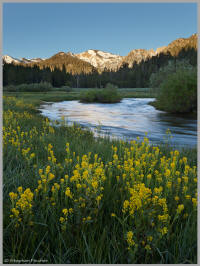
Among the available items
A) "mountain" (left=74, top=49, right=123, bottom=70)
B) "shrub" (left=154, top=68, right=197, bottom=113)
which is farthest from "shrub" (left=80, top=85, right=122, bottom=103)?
"mountain" (left=74, top=49, right=123, bottom=70)

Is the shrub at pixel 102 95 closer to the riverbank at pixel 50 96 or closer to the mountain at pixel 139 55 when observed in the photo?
the riverbank at pixel 50 96

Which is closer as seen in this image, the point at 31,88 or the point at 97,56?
the point at 97,56

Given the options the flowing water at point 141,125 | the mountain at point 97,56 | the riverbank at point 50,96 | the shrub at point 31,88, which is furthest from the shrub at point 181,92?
the shrub at point 31,88

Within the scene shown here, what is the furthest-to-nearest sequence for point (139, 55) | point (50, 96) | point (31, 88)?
point (139, 55), point (31, 88), point (50, 96)

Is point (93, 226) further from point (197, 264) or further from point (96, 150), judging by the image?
point (96, 150)

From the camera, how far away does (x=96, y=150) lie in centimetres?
535

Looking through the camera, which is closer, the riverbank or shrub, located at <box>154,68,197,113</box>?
shrub, located at <box>154,68,197,113</box>

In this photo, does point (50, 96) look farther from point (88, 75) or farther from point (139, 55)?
point (88, 75)

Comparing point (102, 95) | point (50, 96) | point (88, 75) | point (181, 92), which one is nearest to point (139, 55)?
point (102, 95)

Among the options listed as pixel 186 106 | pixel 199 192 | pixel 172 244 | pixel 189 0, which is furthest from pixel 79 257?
pixel 186 106

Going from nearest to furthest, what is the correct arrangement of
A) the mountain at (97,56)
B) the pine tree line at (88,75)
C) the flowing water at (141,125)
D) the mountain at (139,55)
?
the mountain at (97,56) → the mountain at (139,55) → the flowing water at (141,125) → the pine tree line at (88,75)

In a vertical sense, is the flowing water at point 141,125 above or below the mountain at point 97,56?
below

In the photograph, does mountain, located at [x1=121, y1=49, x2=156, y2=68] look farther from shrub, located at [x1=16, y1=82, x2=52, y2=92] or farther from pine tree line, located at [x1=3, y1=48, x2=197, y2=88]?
shrub, located at [x1=16, y1=82, x2=52, y2=92]

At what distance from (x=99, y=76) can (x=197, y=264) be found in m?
104
